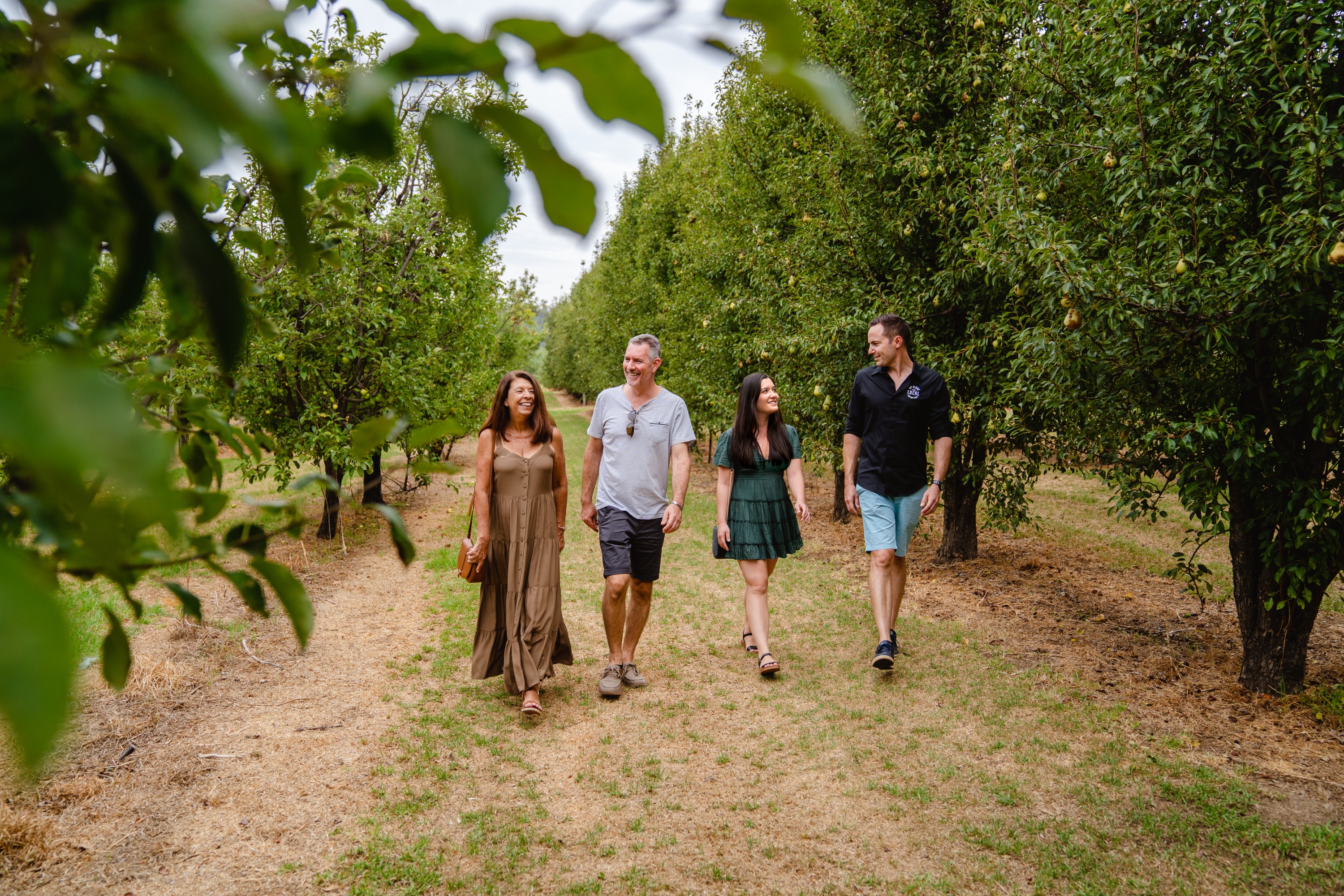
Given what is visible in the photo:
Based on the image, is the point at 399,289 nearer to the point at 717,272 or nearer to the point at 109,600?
the point at 109,600

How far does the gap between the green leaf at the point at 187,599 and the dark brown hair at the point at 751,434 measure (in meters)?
4.68

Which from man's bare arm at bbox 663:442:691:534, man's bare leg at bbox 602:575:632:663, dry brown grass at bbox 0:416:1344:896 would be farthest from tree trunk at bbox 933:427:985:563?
man's bare leg at bbox 602:575:632:663

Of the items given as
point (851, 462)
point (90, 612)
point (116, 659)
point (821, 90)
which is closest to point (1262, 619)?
point (851, 462)

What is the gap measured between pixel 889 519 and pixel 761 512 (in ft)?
2.82

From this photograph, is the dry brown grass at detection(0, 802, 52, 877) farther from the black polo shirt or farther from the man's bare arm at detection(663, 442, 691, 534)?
the black polo shirt

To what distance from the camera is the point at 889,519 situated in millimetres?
5602

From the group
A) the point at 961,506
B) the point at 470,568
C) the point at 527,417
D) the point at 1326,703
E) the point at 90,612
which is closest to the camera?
the point at 1326,703

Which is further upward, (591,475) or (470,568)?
(591,475)

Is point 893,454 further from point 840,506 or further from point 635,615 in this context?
point 840,506

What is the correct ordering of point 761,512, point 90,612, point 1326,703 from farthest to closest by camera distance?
point 90,612
point 761,512
point 1326,703

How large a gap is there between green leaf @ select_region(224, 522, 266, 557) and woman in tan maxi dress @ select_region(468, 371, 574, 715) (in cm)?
414

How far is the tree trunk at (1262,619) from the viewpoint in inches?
195

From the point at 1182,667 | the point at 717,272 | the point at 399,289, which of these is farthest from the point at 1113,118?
the point at 717,272

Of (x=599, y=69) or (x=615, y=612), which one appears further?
(x=615, y=612)
